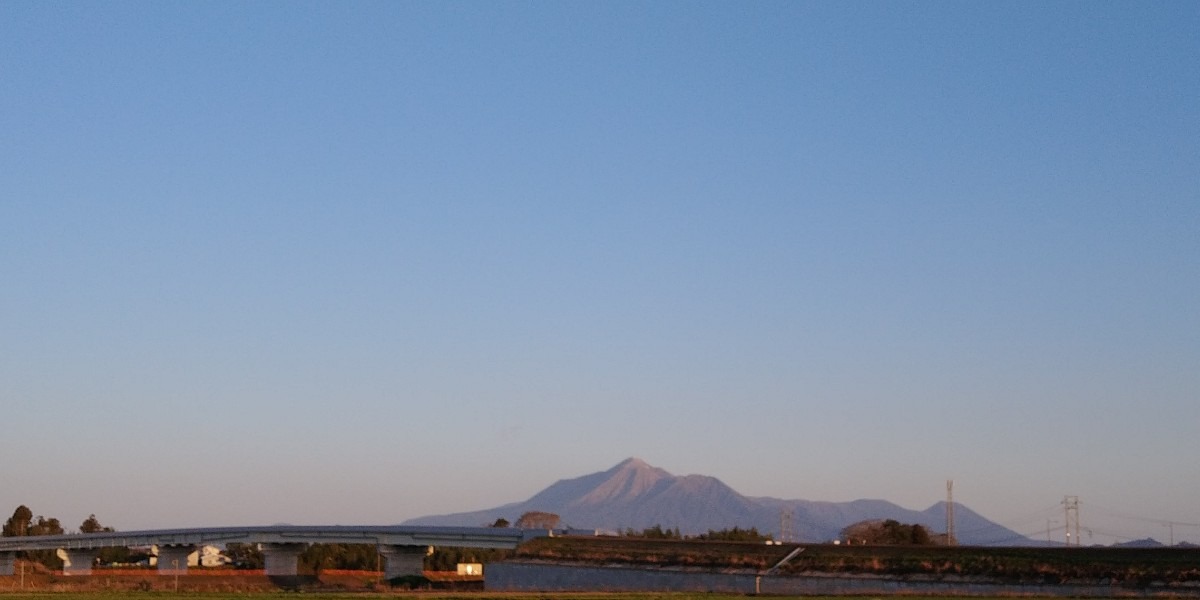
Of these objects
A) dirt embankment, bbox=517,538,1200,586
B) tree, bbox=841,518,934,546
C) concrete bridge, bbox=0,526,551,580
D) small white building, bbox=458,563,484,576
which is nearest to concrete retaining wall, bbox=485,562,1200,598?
dirt embankment, bbox=517,538,1200,586

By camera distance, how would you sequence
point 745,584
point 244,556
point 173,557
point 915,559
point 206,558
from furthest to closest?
point 244,556 < point 206,558 < point 173,557 < point 915,559 < point 745,584

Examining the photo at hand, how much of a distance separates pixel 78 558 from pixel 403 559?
52978 mm

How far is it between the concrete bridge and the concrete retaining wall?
17.2 m

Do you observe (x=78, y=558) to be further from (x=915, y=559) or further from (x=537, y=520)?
(x=915, y=559)

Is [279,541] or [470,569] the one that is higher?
[279,541]

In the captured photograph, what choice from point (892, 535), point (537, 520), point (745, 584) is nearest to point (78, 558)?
point (537, 520)

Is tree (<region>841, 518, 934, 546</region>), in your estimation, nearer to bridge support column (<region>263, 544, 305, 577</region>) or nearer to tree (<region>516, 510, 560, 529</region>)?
tree (<region>516, 510, 560, 529</region>)

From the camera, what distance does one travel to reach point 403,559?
132 meters

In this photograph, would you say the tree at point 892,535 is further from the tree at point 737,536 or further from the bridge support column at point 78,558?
the bridge support column at point 78,558

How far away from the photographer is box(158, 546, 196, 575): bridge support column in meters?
152

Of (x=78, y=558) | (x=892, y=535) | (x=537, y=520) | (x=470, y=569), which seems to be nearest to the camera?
(x=892, y=535)

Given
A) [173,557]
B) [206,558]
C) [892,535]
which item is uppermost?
[892,535]

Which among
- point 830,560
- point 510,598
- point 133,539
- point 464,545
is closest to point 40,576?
point 133,539

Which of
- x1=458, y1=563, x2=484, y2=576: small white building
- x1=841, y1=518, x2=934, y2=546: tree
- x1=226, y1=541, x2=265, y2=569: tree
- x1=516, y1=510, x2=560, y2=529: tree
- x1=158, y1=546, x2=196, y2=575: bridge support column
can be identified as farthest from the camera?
x1=226, y1=541, x2=265, y2=569: tree
